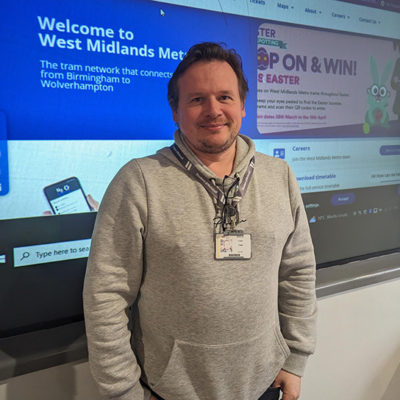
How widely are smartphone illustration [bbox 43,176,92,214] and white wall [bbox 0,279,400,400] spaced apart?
1175 millimetres

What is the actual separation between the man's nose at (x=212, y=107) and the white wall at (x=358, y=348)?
1181 mm

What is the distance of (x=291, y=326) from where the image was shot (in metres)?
1.19

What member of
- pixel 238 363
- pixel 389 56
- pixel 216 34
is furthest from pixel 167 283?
pixel 389 56

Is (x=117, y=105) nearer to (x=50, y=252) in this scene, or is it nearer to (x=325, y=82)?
(x=50, y=252)

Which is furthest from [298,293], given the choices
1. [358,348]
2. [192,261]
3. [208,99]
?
[358,348]

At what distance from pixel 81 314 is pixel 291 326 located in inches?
27.7

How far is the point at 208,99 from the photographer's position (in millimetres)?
985

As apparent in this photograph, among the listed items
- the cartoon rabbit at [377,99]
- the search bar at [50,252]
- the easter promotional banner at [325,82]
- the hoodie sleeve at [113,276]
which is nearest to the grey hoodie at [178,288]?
the hoodie sleeve at [113,276]

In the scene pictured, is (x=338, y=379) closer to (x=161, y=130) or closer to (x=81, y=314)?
(x=81, y=314)

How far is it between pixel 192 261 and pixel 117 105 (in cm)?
64

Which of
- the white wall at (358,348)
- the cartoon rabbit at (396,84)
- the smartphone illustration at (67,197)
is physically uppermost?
the cartoon rabbit at (396,84)

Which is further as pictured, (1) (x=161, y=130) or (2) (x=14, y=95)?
(1) (x=161, y=130)

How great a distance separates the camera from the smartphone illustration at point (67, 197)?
1.22 m

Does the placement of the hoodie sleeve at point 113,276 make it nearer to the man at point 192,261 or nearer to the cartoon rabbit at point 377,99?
the man at point 192,261
